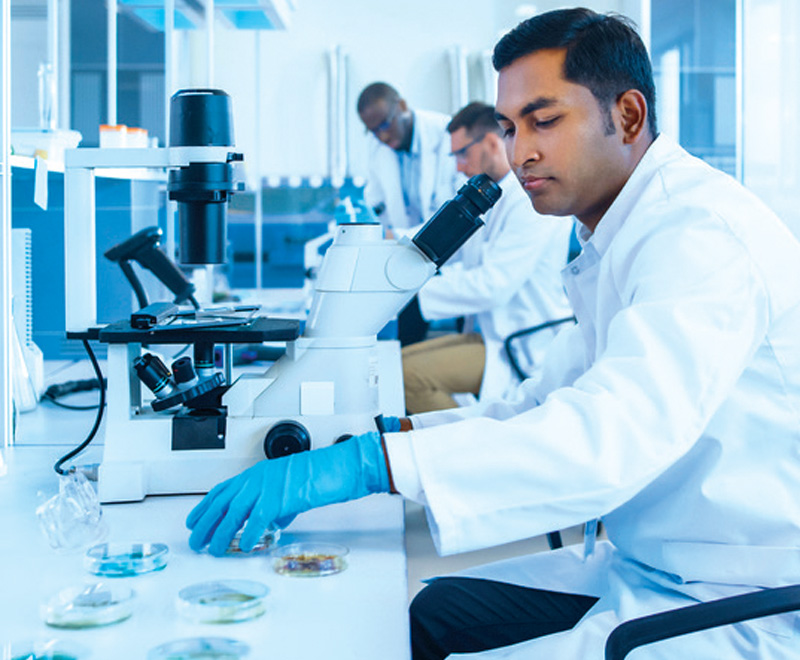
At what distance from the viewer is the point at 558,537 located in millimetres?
2414

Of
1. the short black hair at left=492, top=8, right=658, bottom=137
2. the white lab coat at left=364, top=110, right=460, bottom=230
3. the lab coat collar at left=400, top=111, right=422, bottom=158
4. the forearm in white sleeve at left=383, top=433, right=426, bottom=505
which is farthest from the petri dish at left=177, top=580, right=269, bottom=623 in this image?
the lab coat collar at left=400, top=111, right=422, bottom=158

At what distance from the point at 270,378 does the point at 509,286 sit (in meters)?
1.92

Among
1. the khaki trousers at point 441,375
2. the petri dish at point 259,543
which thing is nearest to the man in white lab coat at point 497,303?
the khaki trousers at point 441,375

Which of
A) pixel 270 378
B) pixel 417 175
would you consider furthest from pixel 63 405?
pixel 417 175

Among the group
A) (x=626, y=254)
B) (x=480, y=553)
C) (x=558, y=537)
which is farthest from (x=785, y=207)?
(x=626, y=254)

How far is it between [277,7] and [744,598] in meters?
3.07

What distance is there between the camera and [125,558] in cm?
95

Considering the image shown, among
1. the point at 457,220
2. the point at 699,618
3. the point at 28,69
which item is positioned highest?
the point at 28,69

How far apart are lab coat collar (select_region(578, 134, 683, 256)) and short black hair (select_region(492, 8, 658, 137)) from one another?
6 centimetres

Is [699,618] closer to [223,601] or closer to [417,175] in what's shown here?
[223,601]

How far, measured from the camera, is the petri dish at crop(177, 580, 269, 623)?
0.80 meters

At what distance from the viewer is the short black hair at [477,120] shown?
332 centimetres

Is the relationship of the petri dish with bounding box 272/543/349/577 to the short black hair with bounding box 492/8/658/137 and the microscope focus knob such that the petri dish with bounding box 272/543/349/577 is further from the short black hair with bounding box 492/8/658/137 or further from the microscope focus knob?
the short black hair with bounding box 492/8/658/137

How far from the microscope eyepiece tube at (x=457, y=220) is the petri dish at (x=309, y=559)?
1.43 ft
